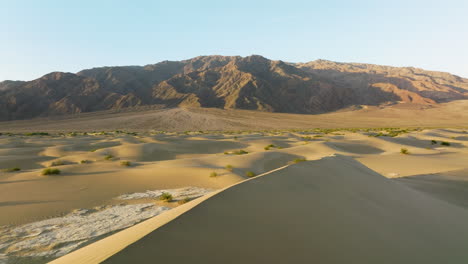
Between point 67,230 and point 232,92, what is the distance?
108 m

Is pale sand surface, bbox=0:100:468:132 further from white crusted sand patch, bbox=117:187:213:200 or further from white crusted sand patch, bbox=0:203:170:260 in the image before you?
white crusted sand patch, bbox=0:203:170:260

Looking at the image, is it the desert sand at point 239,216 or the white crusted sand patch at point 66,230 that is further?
the white crusted sand patch at point 66,230

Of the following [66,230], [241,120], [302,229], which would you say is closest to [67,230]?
[66,230]

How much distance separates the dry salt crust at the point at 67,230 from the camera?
394cm

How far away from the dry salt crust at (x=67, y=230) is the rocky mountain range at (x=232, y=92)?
9715 centimetres

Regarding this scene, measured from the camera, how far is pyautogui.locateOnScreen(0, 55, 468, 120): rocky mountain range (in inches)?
3821

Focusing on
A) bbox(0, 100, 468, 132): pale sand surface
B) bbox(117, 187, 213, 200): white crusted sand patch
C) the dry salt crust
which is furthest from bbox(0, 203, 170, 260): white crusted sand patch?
bbox(0, 100, 468, 132): pale sand surface

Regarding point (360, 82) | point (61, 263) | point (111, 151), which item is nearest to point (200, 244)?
point (61, 263)

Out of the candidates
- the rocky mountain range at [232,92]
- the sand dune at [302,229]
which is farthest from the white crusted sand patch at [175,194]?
the rocky mountain range at [232,92]

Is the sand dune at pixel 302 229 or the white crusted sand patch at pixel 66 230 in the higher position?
the sand dune at pixel 302 229

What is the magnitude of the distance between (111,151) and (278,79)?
11255 centimetres

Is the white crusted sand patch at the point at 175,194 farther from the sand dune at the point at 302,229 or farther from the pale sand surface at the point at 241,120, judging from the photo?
the pale sand surface at the point at 241,120

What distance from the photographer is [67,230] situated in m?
4.60

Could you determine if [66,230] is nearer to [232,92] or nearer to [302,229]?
[302,229]
